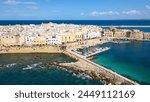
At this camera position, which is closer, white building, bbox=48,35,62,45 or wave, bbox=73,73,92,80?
wave, bbox=73,73,92,80

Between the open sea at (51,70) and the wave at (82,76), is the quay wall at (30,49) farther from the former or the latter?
the wave at (82,76)

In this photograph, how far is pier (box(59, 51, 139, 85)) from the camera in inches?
211

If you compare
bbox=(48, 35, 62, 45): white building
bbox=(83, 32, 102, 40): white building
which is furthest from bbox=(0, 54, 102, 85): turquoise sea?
bbox=(83, 32, 102, 40): white building

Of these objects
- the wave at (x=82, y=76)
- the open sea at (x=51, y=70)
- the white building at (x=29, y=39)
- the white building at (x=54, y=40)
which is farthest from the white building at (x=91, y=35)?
the wave at (x=82, y=76)

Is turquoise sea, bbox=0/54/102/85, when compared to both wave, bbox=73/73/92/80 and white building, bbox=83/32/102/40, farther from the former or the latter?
white building, bbox=83/32/102/40

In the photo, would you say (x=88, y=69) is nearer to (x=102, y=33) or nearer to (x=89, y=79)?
(x=89, y=79)

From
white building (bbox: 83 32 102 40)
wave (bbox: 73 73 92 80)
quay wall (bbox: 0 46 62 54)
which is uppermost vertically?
white building (bbox: 83 32 102 40)

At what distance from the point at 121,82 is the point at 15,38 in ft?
17.6

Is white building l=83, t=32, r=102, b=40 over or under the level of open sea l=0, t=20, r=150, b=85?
over

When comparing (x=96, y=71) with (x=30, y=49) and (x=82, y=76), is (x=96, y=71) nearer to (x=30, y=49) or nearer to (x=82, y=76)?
(x=82, y=76)

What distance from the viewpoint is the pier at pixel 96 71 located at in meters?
5.35

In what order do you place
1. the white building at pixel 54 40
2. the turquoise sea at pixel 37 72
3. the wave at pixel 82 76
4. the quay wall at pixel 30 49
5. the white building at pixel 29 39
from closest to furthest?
1. the turquoise sea at pixel 37 72
2. the wave at pixel 82 76
3. the quay wall at pixel 30 49
4. the white building at pixel 29 39
5. the white building at pixel 54 40

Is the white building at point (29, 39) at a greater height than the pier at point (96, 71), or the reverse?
the white building at point (29, 39)

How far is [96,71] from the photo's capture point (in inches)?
248
